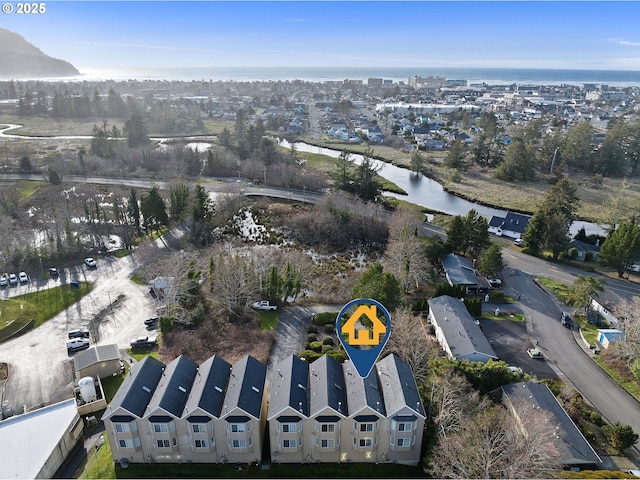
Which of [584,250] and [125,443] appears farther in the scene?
[584,250]

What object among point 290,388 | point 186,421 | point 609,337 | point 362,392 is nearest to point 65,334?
point 186,421

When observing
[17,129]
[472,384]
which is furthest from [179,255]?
[17,129]

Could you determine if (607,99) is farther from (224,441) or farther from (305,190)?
(224,441)

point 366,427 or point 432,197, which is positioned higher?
point 366,427

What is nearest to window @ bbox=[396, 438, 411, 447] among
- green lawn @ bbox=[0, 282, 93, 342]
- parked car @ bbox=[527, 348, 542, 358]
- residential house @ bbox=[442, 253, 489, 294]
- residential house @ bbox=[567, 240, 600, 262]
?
parked car @ bbox=[527, 348, 542, 358]

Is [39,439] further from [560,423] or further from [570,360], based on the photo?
[570,360]
